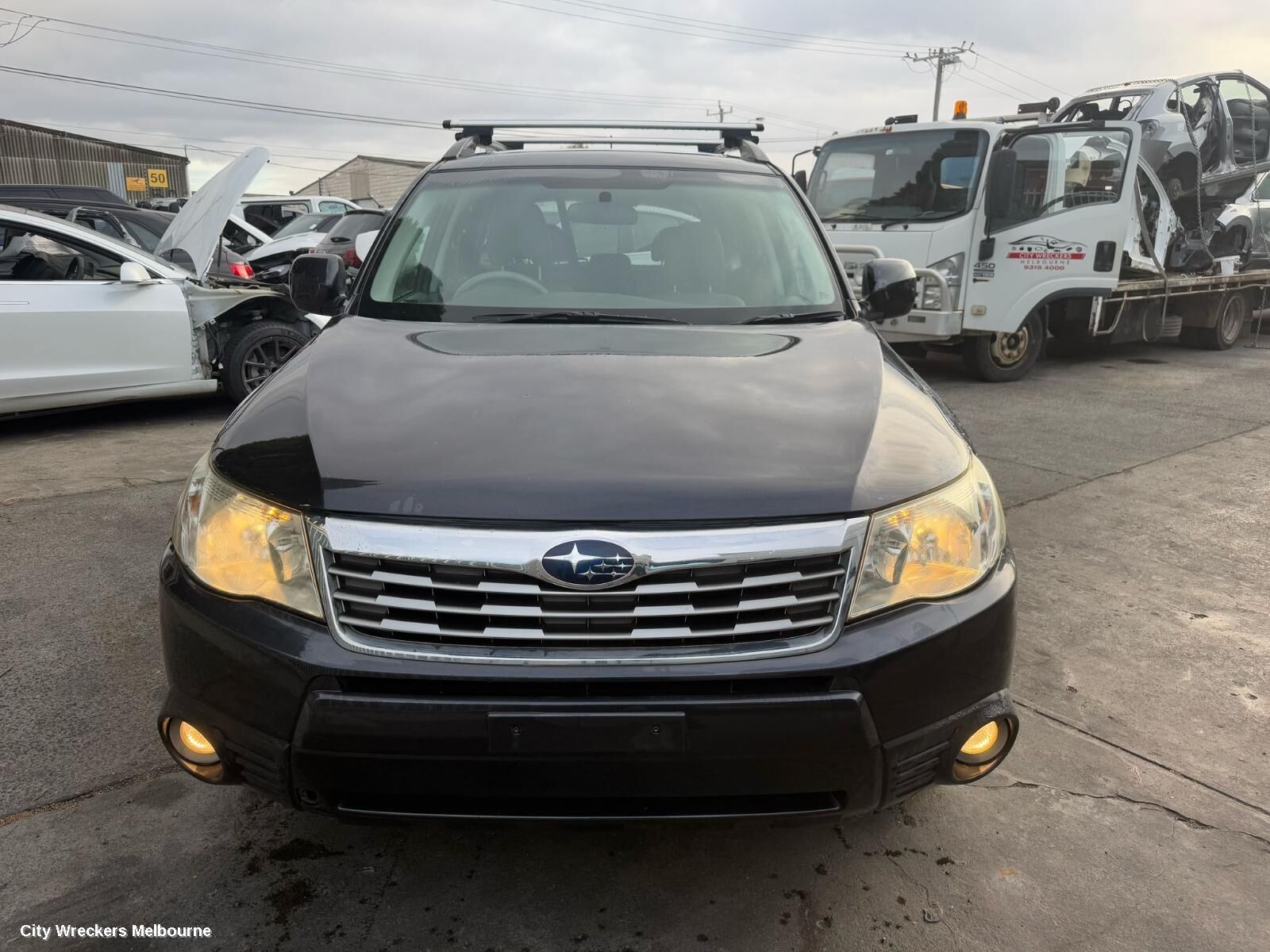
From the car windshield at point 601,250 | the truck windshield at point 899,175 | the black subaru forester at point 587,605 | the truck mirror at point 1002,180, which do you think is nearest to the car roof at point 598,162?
the car windshield at point 601,250

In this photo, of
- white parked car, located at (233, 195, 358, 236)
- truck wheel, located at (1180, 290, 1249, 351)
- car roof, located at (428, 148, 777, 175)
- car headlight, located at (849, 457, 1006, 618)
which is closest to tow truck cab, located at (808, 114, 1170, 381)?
truck wheel, located at (1180, 290, 1249, 351)

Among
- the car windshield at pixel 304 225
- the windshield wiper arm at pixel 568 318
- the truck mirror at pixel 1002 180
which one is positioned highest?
the truck mirror at pixel 1002 180

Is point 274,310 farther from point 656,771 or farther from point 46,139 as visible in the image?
point 46,139

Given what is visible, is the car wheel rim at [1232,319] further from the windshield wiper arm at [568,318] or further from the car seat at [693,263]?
the windshield wiper arm at [568,318]

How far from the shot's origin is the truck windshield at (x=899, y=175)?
855 centimetres

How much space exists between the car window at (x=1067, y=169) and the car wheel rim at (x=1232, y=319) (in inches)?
168

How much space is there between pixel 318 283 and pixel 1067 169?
23.9 ft

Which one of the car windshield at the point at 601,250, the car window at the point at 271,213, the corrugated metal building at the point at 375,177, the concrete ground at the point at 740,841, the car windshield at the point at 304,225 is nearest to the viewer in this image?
the concrete ground at the point at 740,841

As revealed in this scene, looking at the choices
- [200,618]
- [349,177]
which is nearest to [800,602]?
[200,618]

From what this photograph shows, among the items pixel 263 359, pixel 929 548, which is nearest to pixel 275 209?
pixel 263 359

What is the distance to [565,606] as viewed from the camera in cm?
172

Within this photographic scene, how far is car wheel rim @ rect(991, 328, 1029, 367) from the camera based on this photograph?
9070 millimetres

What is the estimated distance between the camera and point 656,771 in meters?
1.71

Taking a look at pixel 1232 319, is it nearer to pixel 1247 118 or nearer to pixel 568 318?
pixel 1247 118
